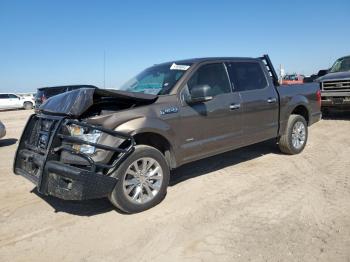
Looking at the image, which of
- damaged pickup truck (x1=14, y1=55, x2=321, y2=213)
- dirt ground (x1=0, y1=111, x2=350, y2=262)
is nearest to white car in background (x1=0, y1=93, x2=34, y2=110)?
dirt ground (x1=0, y1=111, x2=350, y2=262)

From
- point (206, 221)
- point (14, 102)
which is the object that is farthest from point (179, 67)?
point (14, 102)

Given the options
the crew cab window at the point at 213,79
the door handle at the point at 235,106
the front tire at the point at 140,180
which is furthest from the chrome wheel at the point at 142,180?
the door handle at the point at 235,106

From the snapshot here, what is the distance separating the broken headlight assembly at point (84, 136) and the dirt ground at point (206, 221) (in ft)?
2.84

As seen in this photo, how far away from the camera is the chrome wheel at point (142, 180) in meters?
4.46

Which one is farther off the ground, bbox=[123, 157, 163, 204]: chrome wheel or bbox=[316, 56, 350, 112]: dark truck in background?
bbox=[316, 56, 350, 112]: dark truck in background

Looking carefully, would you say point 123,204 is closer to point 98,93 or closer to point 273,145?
point 98,93

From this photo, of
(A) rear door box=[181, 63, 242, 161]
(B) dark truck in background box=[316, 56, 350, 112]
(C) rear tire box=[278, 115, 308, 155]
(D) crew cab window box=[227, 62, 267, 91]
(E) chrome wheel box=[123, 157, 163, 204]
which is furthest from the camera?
(B) dark truck in background box=[316, 56, 350, 112]

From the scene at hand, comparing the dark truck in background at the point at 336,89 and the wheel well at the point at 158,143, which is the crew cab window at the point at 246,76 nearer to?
the wheel well at the point at 158,143

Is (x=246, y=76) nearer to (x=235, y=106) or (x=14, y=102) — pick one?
(x=235, y=106)

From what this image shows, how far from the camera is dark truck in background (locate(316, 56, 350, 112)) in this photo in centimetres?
1144

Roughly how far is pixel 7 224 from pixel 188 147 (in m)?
2.50

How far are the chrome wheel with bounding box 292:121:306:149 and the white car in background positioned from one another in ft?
85.4

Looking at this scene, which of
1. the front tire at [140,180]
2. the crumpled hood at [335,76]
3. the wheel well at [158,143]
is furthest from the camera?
the crumpled hood at [335,76]

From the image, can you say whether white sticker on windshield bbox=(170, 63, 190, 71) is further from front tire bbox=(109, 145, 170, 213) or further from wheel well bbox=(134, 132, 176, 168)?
front tire bbox=(109, 145, 170, 213)
